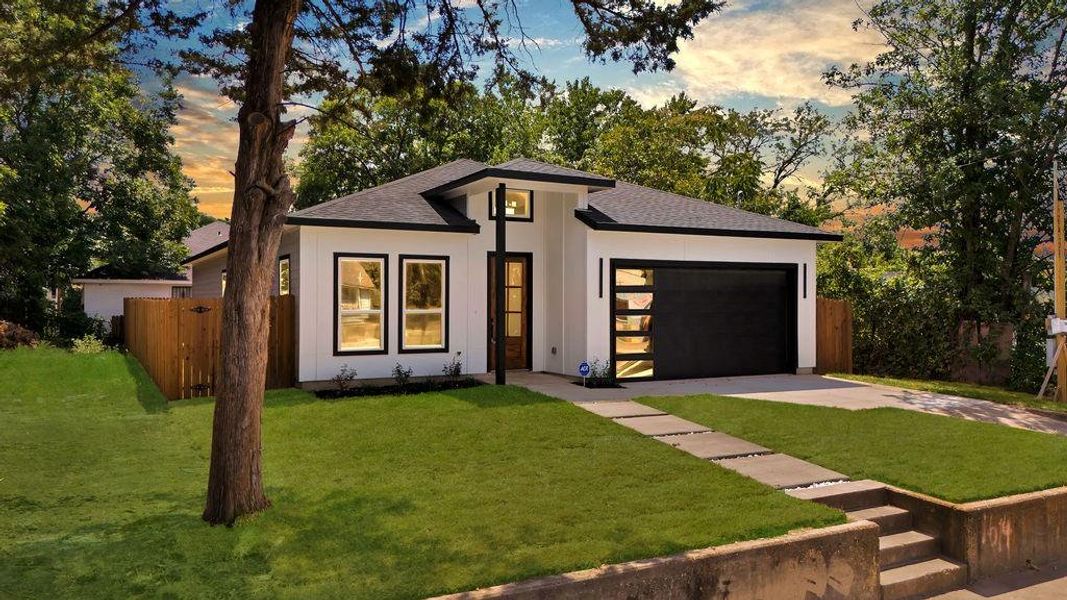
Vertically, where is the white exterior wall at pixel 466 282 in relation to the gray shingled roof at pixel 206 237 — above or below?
below

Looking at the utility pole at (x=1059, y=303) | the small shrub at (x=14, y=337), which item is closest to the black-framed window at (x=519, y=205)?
the utility pole at (x=1059, y=303)

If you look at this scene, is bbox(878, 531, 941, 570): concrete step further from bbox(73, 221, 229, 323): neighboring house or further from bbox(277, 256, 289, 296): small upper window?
bbox(73, 221, 229, 323): neighboring house

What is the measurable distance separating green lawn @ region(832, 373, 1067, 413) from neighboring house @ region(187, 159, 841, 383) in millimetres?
1608

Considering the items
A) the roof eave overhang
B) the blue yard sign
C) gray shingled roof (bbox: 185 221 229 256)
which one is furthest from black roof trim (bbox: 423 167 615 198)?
gray shingled roof (bbox: 185 221 229 256)

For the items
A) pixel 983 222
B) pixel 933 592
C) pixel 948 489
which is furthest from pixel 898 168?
pixel 933 592

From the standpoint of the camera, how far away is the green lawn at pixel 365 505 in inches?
173

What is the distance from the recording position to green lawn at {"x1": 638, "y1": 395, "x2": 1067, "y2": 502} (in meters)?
6.74

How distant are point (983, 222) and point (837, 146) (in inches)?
576

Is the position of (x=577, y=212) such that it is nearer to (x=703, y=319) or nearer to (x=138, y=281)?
(x=703, y=319)

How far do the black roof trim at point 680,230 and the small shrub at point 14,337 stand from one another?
15.7m

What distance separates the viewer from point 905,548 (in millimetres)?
5977

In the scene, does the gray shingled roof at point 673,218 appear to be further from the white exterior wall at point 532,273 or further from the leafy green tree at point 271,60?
the leafy green tree at point 271,60

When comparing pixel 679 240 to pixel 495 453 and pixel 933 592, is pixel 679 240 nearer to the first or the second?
pixel 495 453

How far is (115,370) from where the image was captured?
46.8ft
